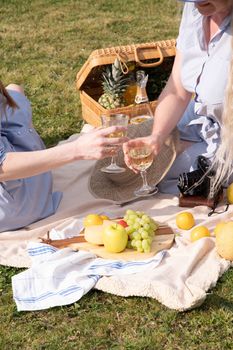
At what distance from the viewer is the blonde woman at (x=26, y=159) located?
3.64 meters

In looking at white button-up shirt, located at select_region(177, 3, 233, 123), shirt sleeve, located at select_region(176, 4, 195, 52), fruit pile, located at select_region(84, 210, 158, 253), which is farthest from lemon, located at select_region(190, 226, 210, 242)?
shirt sleeve, located at select_region(176, 4, 195, 52)

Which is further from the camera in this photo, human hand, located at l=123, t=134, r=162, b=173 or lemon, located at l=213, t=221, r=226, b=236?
human hand, located at l=123, t=134, r=162, b=173

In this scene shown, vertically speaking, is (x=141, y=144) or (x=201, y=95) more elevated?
(x=201, y=95)

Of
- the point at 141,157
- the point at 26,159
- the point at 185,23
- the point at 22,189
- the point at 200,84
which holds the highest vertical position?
the point at 185,23

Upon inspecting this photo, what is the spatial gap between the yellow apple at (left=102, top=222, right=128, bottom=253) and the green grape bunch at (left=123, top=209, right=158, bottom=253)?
0.06 m

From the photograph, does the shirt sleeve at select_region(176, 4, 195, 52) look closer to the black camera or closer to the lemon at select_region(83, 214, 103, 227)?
the black camera

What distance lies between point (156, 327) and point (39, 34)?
6195 millimetres

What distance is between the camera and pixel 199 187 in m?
4.23

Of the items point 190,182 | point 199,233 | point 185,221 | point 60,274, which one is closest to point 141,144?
point 190,182

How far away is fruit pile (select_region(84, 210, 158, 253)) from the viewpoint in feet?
12.0

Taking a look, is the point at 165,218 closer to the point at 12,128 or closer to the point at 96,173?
the point at 96,173

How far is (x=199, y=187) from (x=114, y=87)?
1.47m

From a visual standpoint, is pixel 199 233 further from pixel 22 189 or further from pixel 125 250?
pixel 22 189

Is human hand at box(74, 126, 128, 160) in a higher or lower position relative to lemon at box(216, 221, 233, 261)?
higher
